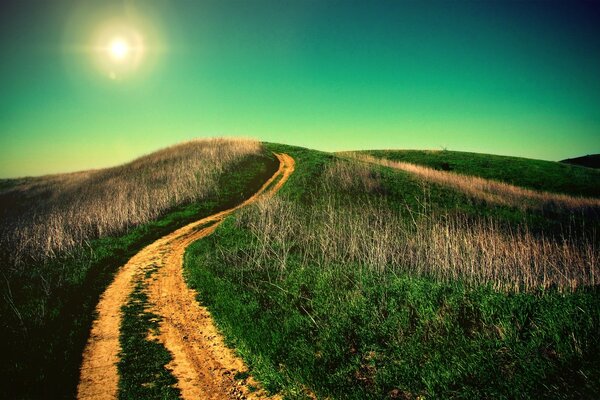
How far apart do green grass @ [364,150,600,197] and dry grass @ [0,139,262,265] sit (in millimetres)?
24406

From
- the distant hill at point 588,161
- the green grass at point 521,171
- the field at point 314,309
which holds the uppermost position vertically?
the distant hill at point 588,161

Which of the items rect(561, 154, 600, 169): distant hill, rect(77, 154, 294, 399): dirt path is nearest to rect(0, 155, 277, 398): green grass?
rect(77, 154, 294, 399): dirt path

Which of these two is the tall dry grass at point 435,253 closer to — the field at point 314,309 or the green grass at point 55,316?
the field at point 314,309

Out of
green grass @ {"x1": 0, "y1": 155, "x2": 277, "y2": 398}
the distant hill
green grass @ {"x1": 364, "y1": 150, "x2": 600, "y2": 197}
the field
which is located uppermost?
the distant hill

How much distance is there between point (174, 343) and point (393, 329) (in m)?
4.61

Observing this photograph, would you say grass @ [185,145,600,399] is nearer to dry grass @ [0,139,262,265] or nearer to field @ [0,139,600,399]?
field @ [0,139,600,399]

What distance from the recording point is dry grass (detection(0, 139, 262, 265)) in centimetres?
1266

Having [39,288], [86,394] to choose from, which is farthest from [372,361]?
[39,288]

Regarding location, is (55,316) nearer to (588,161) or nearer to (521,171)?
(521,171)

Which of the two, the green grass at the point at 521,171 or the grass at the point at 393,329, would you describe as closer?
the grass at the point at 393,329

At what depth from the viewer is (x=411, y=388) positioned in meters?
4.49

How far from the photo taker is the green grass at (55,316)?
5.11 m

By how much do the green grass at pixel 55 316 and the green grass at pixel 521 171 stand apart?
115ft

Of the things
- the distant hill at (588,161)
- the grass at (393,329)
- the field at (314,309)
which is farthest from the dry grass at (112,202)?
the distant hill at (588,161)
